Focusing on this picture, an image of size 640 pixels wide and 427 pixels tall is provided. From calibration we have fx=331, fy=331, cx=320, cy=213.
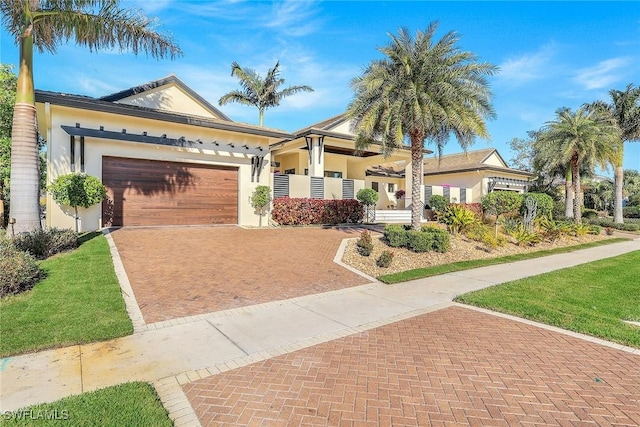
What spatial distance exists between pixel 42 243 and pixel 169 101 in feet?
37.6

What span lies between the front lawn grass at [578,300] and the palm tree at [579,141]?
11660 mm

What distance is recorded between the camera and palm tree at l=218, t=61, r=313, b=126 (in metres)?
28.0

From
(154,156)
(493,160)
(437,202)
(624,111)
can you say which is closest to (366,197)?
(437,202)

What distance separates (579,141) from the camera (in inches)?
758

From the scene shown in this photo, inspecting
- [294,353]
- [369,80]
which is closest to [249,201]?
[369,80]

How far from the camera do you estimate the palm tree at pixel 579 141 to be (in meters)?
19.1

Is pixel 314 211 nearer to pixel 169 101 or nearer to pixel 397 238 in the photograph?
pixel 397 238

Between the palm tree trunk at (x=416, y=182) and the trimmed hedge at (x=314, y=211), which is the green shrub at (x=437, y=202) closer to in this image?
the trimmed hedge at (x=314, y=211)

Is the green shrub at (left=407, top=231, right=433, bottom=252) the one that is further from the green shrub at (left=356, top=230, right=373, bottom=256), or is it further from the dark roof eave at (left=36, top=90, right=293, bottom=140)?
the dark roof eave at (left=36, top=90, right=293, bottom=140)

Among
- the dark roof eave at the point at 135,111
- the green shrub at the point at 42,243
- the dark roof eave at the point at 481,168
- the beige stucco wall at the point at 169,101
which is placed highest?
the beige stucco wall at the point at 169,101

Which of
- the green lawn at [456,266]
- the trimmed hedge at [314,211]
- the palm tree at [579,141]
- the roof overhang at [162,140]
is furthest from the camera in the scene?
the palm tree at [579,141]

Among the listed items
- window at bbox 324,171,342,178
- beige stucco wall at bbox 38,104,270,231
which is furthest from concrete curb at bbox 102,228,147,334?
window at bbox 324,171,342,178

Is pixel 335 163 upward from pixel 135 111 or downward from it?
downward

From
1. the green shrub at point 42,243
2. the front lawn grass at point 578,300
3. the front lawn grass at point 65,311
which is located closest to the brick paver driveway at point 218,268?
the front lawn grass at point 65,311
